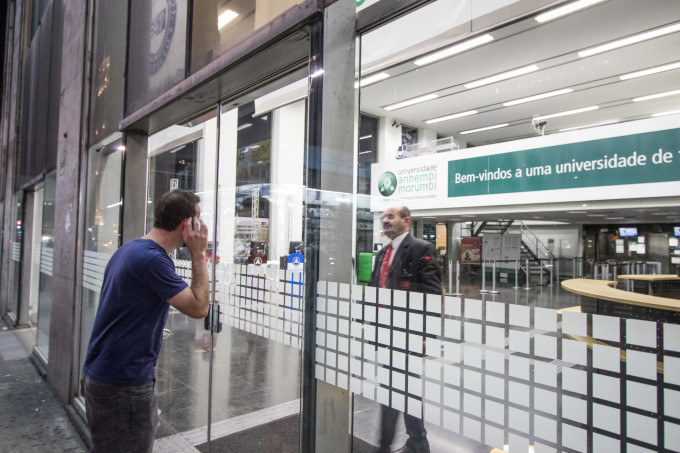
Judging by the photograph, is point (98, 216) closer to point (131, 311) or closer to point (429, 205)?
point (131, 311)

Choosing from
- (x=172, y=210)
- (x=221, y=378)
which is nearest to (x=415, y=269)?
(x=172, y=210)

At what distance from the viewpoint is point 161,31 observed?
10.5 feet

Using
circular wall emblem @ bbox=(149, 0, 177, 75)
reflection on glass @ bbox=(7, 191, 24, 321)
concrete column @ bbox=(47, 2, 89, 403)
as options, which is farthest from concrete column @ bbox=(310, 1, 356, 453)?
reflection on glass @ bbox=(7, 191, 24, 321)

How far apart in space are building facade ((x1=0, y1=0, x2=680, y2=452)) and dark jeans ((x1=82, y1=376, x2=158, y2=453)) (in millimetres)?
722

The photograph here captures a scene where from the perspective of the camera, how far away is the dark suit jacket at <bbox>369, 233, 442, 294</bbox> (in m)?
1.42

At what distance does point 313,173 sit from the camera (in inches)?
70.8

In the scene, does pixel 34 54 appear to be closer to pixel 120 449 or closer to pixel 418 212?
pixel 120 449

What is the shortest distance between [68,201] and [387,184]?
4.01 metres

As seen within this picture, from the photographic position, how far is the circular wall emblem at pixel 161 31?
3.04m

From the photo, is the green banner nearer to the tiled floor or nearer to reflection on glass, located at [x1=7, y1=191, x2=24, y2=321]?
the tiled floor

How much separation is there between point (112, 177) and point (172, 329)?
1717 mm

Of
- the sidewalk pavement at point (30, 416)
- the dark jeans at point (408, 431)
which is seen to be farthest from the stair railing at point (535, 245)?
the sidewalk pavement at point (30, 416)

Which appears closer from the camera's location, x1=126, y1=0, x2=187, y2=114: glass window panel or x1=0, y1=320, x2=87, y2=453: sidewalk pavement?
x1=126, y1=0, x2=187, y2=114: glass window panel

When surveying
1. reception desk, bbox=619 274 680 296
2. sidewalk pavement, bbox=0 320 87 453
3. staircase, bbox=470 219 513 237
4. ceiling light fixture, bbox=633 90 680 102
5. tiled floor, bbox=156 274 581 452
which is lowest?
sidewalk pavement, bbox=0 320 87 453
